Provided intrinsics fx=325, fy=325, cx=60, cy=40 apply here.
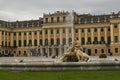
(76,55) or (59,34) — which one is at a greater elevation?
(59,34)

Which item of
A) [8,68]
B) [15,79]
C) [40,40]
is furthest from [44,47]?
[15,79]

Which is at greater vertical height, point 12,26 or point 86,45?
point 12,26

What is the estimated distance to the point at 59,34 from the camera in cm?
8950

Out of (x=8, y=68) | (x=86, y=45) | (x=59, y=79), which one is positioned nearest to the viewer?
(x=59, y=79)

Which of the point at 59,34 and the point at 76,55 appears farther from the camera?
the point at 59,34

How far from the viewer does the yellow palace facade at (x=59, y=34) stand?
3241 inches

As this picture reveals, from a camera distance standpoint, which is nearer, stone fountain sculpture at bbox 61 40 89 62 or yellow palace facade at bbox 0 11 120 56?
stone fountain sculpture at bbox 61 40 89 62

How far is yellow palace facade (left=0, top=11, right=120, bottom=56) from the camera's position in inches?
3241

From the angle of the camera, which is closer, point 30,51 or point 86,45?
point 86,45

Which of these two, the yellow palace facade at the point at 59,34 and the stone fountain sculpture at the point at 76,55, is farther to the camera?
Result: the yellow palace facade at the point at 59,34

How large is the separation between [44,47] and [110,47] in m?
19.1

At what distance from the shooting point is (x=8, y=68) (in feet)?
74.3

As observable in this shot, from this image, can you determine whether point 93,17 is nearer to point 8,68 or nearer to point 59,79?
point 8,68

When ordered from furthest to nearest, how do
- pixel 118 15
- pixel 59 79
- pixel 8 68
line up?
pixel 118 15 → pixel 8 68 → pixel 59 79
